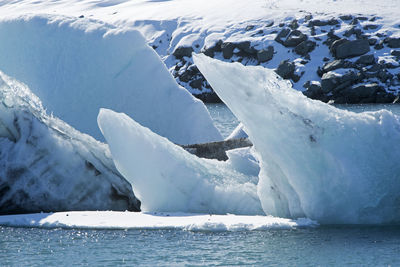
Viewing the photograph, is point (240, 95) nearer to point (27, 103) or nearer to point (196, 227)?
point (196, 227)

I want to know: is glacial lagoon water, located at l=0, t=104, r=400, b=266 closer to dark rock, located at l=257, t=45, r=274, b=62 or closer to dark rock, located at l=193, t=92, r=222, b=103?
dark rock, located at l=193, t=92, r=222, b=103

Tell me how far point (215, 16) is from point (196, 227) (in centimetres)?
8433

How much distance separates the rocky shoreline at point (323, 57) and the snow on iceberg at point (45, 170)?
51574 millimetres

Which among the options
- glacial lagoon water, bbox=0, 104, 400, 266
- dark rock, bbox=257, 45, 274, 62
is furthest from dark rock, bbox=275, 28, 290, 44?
glacial lagoon water, bbox=0, 104, 400, 266

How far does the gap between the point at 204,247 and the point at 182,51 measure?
72353 mm

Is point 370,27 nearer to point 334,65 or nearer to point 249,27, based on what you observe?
point 334,65

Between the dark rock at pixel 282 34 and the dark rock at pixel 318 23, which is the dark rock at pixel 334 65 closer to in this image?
the dark rock at pixel 282 34

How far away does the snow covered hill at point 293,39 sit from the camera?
64.9m

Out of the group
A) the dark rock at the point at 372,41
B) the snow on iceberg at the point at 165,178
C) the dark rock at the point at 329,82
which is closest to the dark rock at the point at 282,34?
the dark rock at the point at 372,41

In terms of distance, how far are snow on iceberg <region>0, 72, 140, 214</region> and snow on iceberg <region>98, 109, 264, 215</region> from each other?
1013mm

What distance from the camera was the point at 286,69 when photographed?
227ft

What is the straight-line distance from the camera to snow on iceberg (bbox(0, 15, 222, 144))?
17422 mm

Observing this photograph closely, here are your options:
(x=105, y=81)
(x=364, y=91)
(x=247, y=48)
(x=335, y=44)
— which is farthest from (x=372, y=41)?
(x=105, y=81)

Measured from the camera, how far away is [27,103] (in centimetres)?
1194
